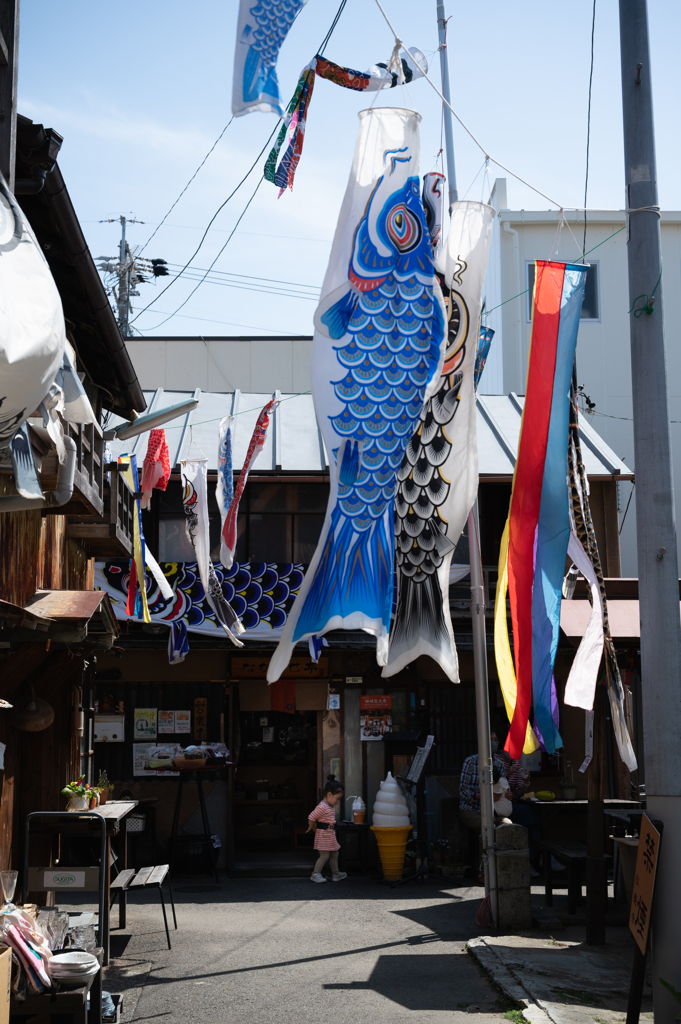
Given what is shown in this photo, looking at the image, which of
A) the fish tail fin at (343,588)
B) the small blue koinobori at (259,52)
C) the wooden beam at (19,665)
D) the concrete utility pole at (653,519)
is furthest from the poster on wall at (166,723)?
the small blue koinobori at (259,52)

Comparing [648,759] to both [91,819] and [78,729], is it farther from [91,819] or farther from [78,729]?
[78,729]

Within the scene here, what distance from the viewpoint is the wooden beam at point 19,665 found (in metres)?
8.38

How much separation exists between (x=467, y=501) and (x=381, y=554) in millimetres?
1077

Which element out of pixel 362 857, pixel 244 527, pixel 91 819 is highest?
pixel 244 527

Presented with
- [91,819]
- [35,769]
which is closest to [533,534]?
[91,819]

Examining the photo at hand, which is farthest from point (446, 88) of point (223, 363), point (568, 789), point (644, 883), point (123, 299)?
point (123, 299)

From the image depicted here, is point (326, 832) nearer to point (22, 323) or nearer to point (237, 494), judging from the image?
point (237, 494)

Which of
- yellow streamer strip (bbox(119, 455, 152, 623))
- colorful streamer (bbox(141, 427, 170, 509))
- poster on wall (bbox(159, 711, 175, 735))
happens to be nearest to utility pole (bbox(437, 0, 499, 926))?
yellow streamer strip (bbox(119, 455, 152, 623))

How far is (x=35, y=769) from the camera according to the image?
32.4 ft

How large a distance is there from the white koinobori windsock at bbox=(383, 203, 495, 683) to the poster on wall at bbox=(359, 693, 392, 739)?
8.99m

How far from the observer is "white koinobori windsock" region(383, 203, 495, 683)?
22.4ft

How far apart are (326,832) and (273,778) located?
3.97 m

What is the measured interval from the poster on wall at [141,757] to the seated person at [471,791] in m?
5.31

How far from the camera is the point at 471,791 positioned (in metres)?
14.0
